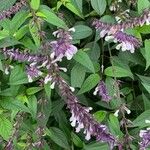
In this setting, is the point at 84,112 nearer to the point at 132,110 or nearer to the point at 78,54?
the point at 78,54

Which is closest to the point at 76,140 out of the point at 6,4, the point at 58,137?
the point at 58,137

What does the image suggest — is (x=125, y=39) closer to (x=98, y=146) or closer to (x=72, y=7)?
(x=72, y=7)

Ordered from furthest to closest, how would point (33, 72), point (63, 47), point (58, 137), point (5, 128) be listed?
1. point (58, 137)
2. point (5, 128)
3. point (33, 72)
4. point (63, 47)

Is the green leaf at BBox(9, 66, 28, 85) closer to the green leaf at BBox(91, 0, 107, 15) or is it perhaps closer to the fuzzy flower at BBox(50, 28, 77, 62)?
the fuzzy flower at BBox(50, 28, 77, 62)

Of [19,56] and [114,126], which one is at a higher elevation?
[19,56]

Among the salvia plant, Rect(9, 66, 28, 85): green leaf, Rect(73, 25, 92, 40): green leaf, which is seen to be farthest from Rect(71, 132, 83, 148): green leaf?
Rect(73, 25, 92, 40): green leaf

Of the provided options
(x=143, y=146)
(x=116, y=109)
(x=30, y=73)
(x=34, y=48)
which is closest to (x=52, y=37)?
(x=34, y=48)

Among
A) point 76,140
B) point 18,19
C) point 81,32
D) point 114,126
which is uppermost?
point 18,19
